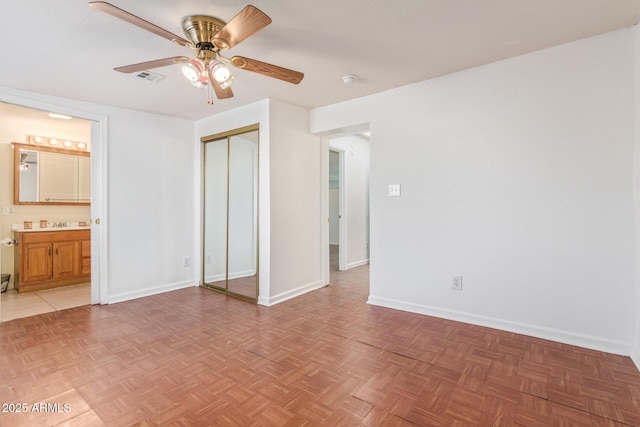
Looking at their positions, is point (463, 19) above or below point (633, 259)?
above

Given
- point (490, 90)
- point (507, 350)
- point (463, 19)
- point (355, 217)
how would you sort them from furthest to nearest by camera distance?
point (355, 217) → point (490, 90) → point (507, 350) → point (463, 19)

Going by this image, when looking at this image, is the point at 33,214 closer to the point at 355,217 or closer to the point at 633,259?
the point at 355,217

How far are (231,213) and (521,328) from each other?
10.9ft

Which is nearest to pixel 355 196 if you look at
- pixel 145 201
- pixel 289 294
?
pixel 289 294

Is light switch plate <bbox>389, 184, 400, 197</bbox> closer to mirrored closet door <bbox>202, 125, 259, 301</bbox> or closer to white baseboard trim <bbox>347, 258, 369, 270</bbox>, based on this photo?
mirrored closet door <bbox>202, 125, 259, 301</bbox>

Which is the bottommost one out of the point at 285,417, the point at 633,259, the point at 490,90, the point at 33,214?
the point at 285,417

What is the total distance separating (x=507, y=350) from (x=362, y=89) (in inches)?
105

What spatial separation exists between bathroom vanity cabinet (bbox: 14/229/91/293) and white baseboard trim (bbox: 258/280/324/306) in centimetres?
293

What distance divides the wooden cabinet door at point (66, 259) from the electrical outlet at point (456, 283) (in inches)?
195

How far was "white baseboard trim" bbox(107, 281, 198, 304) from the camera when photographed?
3.65 meters

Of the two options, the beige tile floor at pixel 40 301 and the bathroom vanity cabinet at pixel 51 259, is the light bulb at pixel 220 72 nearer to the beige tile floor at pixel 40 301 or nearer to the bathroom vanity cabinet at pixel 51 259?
the beige tile floor at pixel 40 301

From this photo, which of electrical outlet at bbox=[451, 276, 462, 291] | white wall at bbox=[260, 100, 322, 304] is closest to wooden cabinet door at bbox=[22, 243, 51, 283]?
white wall at bbox=[260, 100, 322, 304]

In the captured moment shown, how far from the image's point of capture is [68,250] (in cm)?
436

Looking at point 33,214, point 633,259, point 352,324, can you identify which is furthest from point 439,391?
point 33,214
